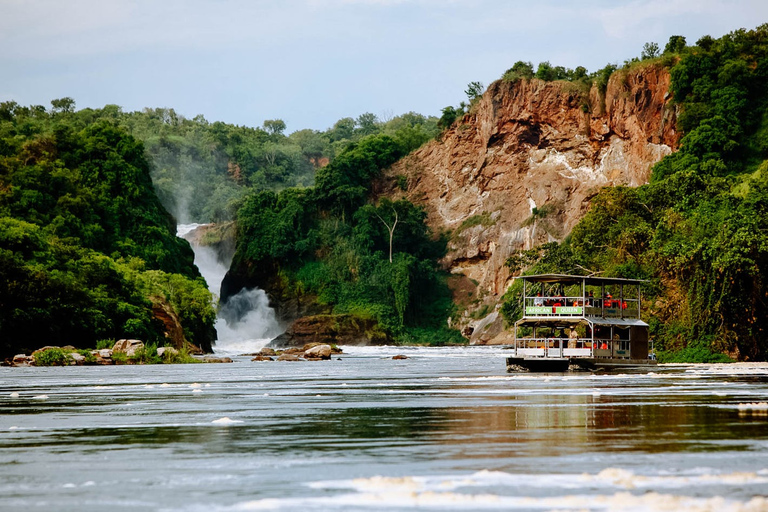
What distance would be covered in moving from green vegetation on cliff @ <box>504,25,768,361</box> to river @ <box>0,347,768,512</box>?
24.9 metres

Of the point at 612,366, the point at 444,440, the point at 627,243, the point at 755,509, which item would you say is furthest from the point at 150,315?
the point at 755,509

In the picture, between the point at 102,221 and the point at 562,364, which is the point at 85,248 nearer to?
the point at 102,221

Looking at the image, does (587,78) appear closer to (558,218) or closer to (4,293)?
(558,218)

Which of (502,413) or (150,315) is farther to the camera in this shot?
(150,315)

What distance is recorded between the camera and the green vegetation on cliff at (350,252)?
13188cm

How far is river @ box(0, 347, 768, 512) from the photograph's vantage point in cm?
1182

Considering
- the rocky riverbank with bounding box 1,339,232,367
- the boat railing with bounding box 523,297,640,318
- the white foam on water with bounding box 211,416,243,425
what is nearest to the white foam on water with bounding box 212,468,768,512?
the white foam on water with bounding box 211,416,243,425

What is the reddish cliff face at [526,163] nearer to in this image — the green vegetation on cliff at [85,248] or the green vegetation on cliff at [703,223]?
the green vegetation on cliff at [703,223]

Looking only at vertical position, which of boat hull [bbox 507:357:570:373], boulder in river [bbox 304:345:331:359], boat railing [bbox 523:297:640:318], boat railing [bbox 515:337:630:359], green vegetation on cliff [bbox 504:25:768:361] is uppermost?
green vegetation on cliff [bbox 504:25:768:361]

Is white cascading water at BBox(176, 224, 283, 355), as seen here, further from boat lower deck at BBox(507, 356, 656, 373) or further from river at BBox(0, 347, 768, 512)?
river at BBox(0, 347, 768, 512)

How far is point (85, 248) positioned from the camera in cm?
8756

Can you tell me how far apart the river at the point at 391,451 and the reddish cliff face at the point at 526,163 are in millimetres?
87632

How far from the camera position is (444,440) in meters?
17.4

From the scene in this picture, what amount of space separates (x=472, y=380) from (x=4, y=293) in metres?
36.4
